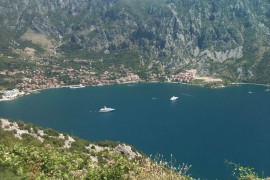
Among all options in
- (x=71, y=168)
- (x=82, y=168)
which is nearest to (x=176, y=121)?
(x=82, y=168)

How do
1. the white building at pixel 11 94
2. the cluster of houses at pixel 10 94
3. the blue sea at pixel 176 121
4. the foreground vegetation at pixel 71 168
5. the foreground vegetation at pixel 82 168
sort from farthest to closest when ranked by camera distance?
the white building at pixel 11 94
the cluster of houses at pixel 10 94
the blue sea at pixel 176 121
the foreground vegetation at pixel 71 168
the foreground vegetation at pixel 82 168

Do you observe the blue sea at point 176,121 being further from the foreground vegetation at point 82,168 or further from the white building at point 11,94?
the foreground vegetation at point 82,168

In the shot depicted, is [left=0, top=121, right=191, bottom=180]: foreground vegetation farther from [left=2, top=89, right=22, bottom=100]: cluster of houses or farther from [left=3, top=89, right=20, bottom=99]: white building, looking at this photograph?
[left=3, top=89, right=20, bottom=99]: white building

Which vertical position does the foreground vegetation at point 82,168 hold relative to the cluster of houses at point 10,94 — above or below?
above

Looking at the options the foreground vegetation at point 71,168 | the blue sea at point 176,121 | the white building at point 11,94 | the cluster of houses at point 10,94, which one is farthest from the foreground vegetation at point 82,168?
the white building at point 11,94

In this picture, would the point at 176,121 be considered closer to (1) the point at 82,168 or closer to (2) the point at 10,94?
(2) the point at 10,94

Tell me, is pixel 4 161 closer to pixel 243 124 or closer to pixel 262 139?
pixel 262 139

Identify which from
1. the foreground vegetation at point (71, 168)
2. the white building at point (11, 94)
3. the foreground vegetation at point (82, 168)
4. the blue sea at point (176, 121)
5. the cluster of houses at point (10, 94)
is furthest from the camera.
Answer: the white building at point (11, 94)

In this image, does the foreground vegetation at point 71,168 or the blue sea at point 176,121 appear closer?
the foreground vegetation at point 71,168

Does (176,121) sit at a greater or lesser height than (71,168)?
lesser
